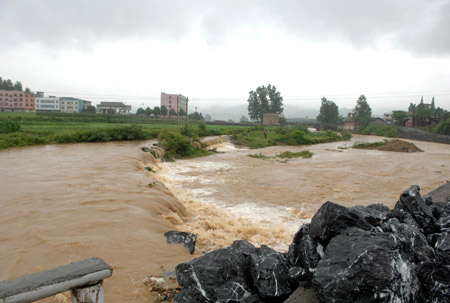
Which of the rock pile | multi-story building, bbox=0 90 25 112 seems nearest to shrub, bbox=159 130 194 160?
the rock pile

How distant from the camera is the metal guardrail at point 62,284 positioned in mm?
1760

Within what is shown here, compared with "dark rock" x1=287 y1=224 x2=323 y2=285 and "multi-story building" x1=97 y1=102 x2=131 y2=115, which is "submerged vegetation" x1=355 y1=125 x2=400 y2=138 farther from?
"multi-story building" x1=97 y1=102 x2=131 y2=115

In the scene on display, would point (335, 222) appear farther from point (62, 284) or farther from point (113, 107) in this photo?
point (113, 107)

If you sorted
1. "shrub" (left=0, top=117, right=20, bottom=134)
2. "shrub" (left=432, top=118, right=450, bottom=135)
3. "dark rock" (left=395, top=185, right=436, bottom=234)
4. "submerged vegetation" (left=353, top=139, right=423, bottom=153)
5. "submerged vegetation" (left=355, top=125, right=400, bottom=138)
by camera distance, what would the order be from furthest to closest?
1. "submerged vegetation" (left=355, top=125, right=400, bottom=138)
2. "shrub" (left=432, top=118, right=450, bottom=135)
3. "submerged vegetation" (left=353, top=139, right=423, bottom=153)
4. "shrub" (left=0, top=117, right=20, bottom=134)
5. "dark rock" (left=395, top=185, right=436, bottom=234)

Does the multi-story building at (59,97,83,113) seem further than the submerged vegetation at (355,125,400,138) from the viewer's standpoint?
Yes

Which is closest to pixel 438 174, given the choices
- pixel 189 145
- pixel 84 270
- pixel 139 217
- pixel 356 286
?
pixel 189 145

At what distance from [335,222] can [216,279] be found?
4.60 feet

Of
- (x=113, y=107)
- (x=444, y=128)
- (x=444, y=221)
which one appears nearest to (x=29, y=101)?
(x=113, y=107)

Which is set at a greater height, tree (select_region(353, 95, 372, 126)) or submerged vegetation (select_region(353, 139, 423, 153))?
tree (select_region(353, 95, 372, 126))

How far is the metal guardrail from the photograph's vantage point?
5.77ft

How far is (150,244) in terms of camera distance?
5707 millimetres

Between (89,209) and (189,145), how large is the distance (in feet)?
48.1

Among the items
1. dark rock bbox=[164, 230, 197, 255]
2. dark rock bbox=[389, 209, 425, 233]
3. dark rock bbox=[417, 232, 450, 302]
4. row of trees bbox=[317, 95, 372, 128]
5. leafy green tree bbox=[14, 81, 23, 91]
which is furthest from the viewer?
leafy green tree bbox=[14, 81, 23, 91]

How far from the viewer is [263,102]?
3219 inches
